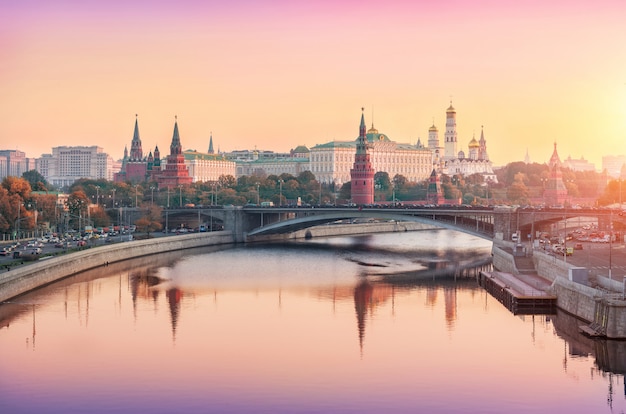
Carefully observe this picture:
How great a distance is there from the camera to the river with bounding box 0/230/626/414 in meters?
29.2

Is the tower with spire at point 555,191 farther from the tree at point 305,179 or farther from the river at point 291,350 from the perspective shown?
the river at point 291,350

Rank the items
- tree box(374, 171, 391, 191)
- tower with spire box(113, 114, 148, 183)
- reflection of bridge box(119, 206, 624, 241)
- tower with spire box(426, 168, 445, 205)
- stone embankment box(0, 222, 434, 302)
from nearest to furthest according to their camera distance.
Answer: stone embankment box(0, 222, 434, 302), reflection of bridge box(119, 206, 624, 241), tower with spire box(426, 168, 445, 205), tree box(374, 171, 391, 191), tower with spire box(113, 114, 148, 183)

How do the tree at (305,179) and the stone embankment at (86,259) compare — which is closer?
the stone embankment at (86,259)

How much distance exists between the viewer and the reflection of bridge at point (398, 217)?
70.4m

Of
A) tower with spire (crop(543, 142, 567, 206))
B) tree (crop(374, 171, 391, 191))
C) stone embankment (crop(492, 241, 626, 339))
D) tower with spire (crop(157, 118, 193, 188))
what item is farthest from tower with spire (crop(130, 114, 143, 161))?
stone embankment (crop(492, 241, 626, 339))

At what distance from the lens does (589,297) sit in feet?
127

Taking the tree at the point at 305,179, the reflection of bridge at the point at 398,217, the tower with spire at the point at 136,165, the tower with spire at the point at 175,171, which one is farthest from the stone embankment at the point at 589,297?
the tower with spire at the point at 136,165

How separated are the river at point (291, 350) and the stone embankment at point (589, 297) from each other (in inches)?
30.7

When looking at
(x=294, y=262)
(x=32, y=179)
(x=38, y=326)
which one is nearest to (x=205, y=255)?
(x=294, y=262)

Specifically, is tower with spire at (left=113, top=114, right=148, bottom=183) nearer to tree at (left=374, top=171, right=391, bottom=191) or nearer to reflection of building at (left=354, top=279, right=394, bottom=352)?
tree at (left=374, top=171, right=391, bottom=191)

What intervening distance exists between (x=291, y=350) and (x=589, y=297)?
39.5ft

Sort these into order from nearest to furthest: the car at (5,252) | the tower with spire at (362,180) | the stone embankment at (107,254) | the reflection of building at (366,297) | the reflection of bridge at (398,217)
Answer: the reflection of building at (366,297) < the stone embankment at (107,254) < the car at (5,252) < the reflection of bridge at (398,217) < the tower with spire at (362,180)

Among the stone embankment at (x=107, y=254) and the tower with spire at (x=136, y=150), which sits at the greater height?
the tower with spire at (x=136, y=150)

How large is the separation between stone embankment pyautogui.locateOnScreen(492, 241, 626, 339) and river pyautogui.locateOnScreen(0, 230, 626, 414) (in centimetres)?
78
